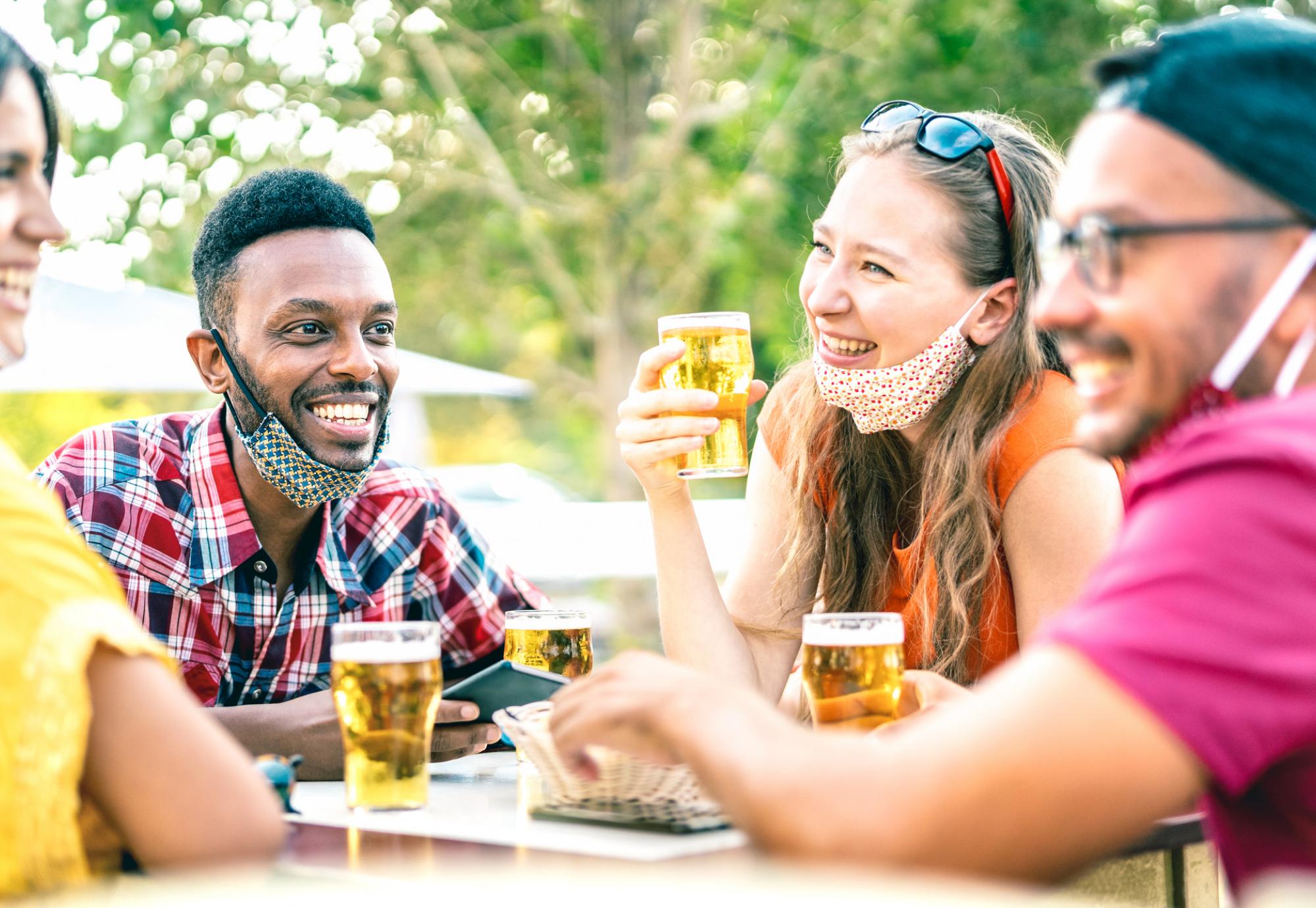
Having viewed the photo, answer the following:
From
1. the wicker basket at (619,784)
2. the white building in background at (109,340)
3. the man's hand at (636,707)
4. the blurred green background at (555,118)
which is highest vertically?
the blurred green background at (555,118)

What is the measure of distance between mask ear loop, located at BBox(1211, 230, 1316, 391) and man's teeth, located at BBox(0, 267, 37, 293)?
1.75 metres

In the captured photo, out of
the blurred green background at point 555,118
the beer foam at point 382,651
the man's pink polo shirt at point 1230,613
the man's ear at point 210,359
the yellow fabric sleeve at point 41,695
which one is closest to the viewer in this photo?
the man's pink polo shirt at point 1230,613

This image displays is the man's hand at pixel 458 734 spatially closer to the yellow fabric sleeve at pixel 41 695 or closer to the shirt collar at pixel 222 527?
the shirt collar at pixel 222 527

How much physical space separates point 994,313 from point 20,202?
2346 millimetres

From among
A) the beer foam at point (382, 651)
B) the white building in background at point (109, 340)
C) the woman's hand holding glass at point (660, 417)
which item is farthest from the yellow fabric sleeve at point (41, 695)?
the white building in background at point (109, 340)

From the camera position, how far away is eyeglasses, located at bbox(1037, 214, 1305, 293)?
1.75m

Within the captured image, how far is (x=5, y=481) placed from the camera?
174 centimetres

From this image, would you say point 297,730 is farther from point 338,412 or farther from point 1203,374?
point 1203,374

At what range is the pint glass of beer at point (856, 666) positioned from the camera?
2.49 meters

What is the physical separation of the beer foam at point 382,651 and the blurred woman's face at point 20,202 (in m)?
0.73

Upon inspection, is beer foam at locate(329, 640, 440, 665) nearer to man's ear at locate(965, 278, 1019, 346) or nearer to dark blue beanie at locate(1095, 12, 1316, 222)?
dark blue beanie at locate(1095, 12, 1316, 222)

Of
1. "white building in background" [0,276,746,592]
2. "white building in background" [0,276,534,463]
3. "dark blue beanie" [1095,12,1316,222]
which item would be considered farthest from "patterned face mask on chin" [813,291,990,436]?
"white building in background" [0,276,534,463]

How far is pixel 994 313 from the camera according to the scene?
3.59 meters

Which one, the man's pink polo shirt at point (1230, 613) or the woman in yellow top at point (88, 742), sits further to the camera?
the woman in yellow top at point (88, 742)
